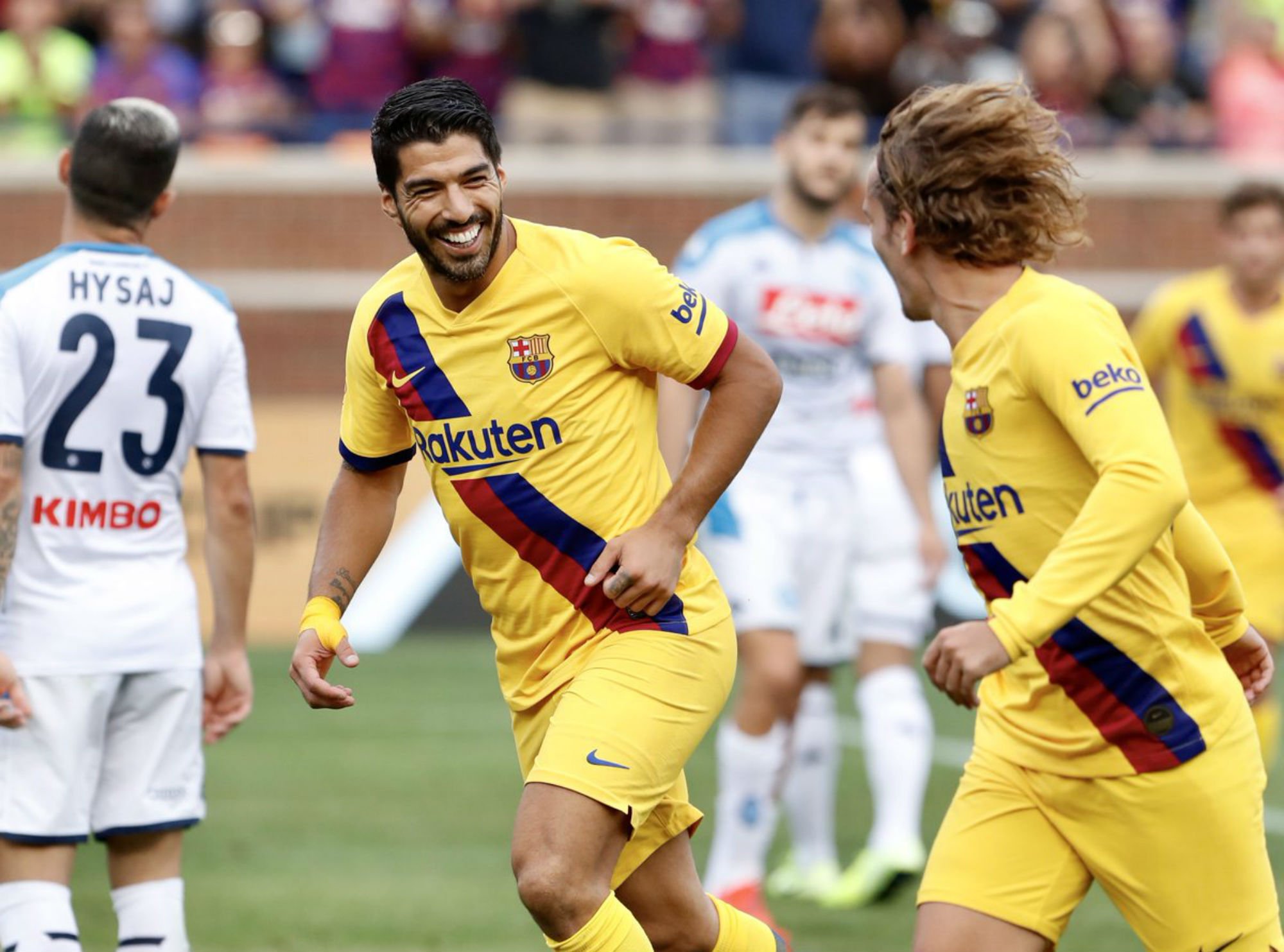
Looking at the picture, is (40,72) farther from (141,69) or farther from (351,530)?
(351,530)

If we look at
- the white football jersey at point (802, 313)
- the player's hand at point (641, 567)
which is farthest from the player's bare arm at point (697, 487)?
the white football jersey at point (802, 313)

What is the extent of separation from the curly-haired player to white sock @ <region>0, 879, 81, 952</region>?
2021 mm

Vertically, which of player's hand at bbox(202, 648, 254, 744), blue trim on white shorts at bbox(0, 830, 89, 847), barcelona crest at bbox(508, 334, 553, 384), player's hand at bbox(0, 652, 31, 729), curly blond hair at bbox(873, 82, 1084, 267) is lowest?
blue trim on white shorts at bbox(0, 830, 89, 847)

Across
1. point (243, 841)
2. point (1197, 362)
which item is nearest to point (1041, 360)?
point (1197, 362)

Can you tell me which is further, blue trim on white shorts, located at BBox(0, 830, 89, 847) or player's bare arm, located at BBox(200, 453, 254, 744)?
player's bare arm, located at BBox(200, 453, 254, 744)

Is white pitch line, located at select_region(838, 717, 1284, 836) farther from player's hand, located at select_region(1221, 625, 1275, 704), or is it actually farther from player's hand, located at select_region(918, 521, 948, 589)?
player's hand, located at select_region(1221, 625, 1275, 704)

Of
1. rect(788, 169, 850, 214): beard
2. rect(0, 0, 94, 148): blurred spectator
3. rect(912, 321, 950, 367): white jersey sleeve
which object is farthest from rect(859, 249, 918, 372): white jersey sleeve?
rect(0, 0, 94, 148): blurred spectator

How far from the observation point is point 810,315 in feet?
24.4

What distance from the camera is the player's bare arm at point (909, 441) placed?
763 centimetres

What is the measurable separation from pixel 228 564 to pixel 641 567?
1.34 m

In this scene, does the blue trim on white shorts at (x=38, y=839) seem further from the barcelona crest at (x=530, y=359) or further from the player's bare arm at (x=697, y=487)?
the barcelona crest at (x=530, y=359)

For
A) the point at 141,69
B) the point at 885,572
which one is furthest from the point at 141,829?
the point at 141,69

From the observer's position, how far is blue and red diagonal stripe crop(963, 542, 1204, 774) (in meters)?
4.09

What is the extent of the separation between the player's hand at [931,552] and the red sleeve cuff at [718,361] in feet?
10.6
